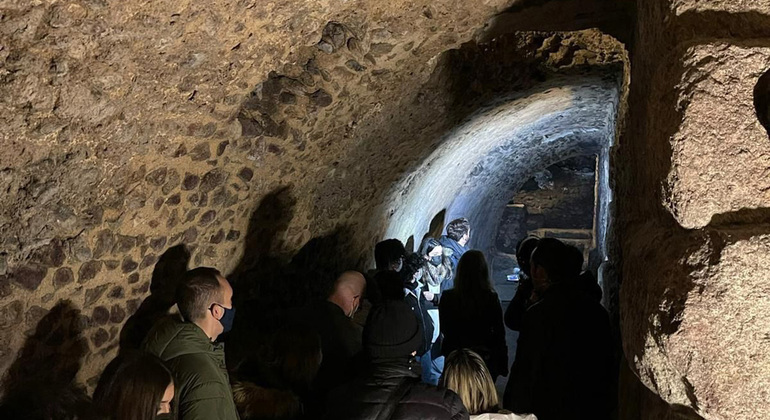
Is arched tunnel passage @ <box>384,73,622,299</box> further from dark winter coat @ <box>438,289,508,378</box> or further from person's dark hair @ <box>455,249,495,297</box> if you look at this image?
dark winter coat @ <box>438,289,508,378</box>

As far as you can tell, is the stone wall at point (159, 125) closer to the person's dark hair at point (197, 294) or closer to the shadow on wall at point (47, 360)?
the shadow on wall at point (47, 360)

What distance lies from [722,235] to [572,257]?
1707 mm

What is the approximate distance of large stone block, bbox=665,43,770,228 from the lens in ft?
4.93

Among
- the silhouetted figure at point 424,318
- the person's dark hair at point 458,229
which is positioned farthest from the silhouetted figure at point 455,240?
the silhouetted figure at point 424,318

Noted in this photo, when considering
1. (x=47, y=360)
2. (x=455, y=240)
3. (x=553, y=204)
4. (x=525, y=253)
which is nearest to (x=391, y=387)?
(x=47, y=360)

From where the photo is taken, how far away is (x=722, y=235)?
1.49 metres

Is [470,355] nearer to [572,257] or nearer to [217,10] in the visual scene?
[572,257]

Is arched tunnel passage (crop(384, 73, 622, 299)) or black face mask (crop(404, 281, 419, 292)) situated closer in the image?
black face mask (crop(404, 281, 419, 292))

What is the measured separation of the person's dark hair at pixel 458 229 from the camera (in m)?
6.61

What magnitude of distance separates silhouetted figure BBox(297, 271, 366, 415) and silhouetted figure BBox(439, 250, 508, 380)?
0.62m

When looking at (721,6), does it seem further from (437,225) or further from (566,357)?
(437,225)

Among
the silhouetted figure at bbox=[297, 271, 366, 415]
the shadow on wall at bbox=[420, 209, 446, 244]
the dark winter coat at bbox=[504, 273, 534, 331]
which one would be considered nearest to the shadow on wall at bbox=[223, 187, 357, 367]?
the silhouetted figure at bbox=[297, 271, 366, 415]

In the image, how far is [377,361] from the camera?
232 cm

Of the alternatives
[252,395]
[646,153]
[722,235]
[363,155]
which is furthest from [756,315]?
[363,155]
